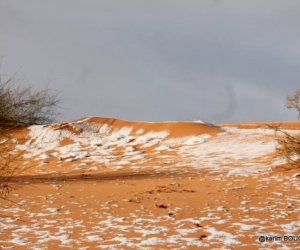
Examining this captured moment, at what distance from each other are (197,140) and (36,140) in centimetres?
749

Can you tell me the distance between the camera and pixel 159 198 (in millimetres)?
8547

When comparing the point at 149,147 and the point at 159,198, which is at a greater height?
the point at 149,147

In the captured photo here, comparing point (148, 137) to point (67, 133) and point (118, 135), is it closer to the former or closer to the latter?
point (118, 135)

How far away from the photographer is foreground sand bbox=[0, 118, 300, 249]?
5812 mm

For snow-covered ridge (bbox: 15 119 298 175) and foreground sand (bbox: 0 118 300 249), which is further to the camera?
snow-covered ridge (bbox: 15 119 298 175)

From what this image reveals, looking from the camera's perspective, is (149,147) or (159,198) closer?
(159,198)

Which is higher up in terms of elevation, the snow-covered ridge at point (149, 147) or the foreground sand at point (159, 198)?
the snow-covered ridge at point (149, 147)

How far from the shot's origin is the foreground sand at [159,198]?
581 cm

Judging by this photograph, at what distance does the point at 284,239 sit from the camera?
217 inches

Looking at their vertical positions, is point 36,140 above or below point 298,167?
above

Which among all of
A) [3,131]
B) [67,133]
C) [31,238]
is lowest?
[31,238]

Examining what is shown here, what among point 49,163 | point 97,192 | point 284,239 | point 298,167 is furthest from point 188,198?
point 49,163

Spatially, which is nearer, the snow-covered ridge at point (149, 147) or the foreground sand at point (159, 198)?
the foreground sand at point (159, 198)

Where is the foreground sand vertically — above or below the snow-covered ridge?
below
